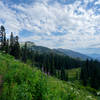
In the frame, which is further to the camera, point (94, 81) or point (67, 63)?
A: point (67, 63)

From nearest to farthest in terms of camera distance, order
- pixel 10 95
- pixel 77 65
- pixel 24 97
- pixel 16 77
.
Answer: pixel 24 97 < pixel 10 95 < pixel 16 77 < pixel 77 65

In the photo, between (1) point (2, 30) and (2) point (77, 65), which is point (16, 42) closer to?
(1) point (2, 30)

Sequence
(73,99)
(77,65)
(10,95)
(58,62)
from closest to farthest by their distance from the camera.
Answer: (10,95), (73,99), (58,62), (77,65)

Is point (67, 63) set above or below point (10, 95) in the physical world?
below

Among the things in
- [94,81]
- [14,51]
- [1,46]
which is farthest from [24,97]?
[94,81]

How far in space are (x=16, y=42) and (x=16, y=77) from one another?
145ft

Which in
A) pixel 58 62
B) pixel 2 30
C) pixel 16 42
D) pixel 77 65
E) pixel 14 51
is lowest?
pixel 77 65

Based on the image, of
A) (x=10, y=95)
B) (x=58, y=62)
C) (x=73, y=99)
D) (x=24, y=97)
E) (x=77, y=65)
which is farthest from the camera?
(x=77, y=65)

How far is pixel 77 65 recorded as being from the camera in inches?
5153

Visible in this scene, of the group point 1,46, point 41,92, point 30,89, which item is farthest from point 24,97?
point 1,46

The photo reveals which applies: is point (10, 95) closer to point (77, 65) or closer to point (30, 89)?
point (30, 89)

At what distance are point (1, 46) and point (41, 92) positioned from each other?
4806 cm

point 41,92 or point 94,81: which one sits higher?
point 41,92

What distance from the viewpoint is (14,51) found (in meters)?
44.4
